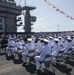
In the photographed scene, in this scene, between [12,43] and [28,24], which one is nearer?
[12,43]

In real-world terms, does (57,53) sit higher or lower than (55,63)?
Answer: higher

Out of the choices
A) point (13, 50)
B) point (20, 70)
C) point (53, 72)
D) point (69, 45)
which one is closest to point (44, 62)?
point (53, 72)

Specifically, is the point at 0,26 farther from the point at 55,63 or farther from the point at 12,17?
the point at 55,63

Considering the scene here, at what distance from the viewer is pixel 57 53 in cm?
1237

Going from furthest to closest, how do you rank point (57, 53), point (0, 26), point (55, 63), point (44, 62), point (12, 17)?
point (12, 17), point (0, 26), point (55, 63), point (57, 53), point (44, 62)

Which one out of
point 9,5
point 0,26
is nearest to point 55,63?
point 0,26

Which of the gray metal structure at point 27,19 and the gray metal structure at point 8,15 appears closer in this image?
the gray metal structure at point 8,15

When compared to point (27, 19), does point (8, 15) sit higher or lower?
higher

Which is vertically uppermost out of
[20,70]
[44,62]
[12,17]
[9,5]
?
[9,5]

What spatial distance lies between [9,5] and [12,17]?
5372mm

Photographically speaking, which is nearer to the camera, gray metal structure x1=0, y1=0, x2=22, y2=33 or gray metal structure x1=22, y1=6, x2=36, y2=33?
gray metal structure x1=0, y1=0, x2=22, y2=33

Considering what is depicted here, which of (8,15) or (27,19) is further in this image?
(27,19)

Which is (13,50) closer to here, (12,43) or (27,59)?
(12,43)

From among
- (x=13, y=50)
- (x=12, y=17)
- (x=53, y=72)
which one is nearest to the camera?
(x=53, y=72)
